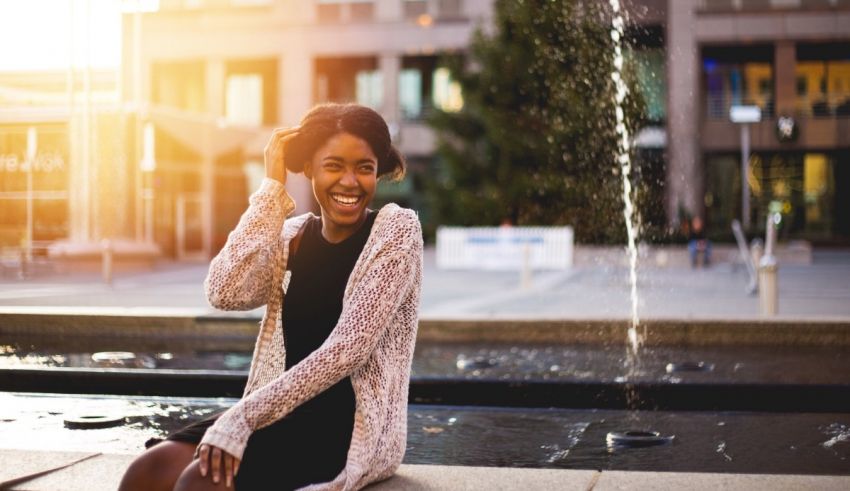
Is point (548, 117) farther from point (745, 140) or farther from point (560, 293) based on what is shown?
point (560, 293)

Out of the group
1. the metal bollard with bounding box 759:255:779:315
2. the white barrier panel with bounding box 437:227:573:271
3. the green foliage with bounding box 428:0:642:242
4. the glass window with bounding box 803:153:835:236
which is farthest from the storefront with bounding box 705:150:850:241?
the metal bollard with bounding box 759:255:779:315

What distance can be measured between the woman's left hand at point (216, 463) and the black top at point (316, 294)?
530 mm

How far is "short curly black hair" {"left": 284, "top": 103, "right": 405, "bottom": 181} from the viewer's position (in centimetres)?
317

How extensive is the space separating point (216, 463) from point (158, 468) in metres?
0.23

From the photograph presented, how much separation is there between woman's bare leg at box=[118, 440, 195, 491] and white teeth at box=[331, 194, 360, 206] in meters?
0.94

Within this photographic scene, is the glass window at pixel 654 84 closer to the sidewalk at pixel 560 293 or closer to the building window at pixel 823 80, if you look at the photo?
the building window at pixel 823 80

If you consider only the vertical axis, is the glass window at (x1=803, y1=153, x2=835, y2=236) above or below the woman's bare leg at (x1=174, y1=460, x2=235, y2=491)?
above

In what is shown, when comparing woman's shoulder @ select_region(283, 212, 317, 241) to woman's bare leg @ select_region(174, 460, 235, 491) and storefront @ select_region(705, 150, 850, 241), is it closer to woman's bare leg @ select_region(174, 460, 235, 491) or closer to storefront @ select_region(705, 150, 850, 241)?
woman's bare leg @ select_region(174, 460, 235, 491)

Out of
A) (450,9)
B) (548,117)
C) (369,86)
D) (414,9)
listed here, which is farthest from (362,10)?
(548,117)

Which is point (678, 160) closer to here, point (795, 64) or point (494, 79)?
point (795, 64)

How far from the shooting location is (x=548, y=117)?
30.0 m

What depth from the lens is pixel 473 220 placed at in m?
29.9

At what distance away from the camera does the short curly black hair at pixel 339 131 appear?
3170 millimetres

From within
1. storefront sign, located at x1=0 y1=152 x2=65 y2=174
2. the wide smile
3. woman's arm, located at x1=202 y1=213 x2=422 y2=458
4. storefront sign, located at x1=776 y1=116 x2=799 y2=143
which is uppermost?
storefront sign, located at x1=776 y1=116 x2=799 y2=143
